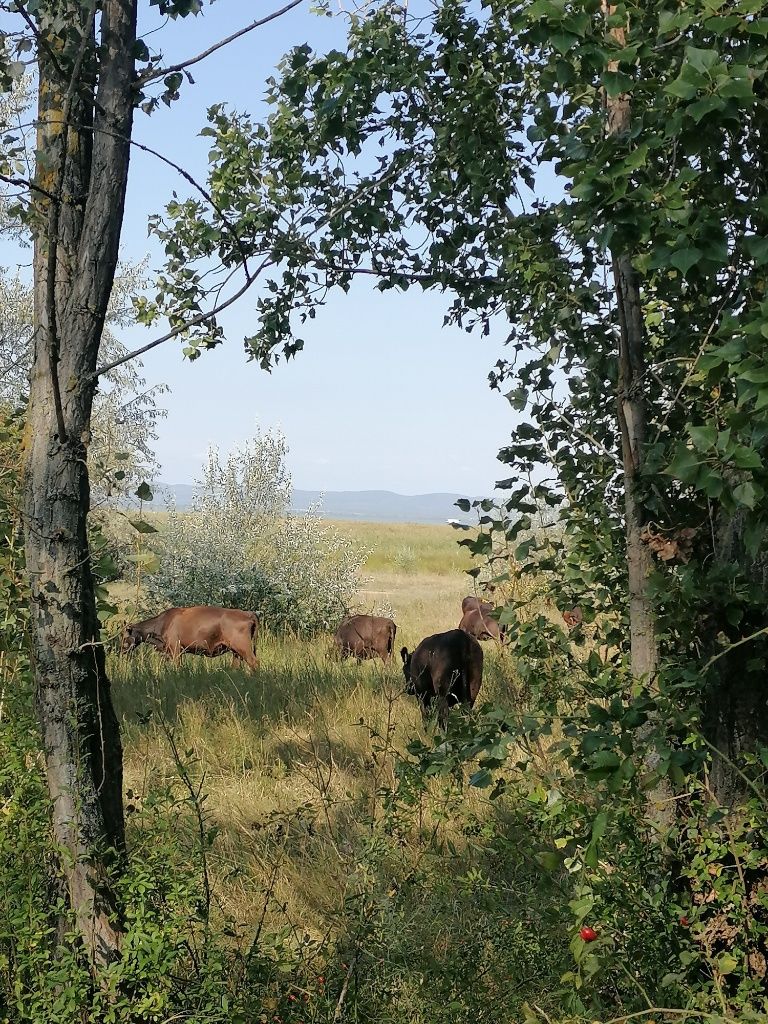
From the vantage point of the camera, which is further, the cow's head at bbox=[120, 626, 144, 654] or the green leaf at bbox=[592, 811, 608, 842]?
the cow's head at bbox=[120, 626, 144, 654]

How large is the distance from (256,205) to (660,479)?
266cm

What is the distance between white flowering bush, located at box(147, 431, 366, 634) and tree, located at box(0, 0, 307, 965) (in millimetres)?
12150

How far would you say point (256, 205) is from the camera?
5160 millimetres

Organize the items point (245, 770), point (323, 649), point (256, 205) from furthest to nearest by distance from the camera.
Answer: point (323, 649), point (245, 770), point (256, 205)

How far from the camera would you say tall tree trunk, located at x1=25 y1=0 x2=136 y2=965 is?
3.70 metres

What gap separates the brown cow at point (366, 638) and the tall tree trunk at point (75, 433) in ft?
27.8

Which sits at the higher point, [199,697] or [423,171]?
[423,171]

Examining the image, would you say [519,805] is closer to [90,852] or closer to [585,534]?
[585,534]

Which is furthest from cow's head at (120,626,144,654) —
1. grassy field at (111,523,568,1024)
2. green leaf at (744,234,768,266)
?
green leaf at (744,234,768,266)

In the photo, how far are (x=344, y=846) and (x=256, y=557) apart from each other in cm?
1183

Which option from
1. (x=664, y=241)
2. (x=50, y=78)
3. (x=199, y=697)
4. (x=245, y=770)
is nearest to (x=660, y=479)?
(x=664, y=241)

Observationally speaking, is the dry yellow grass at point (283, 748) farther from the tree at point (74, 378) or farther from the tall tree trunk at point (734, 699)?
the tall tree trunk at point (734, 699)

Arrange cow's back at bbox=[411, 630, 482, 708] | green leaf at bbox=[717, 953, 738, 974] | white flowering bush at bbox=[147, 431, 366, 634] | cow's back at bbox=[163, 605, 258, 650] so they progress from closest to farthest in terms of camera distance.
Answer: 1. green leaf at bbox=[717, 953, 738, 974]
2. cow's back at bbox=[411, 630, 482, 708]
3. cow's back at bbox=[163, 605, 258, 650]
4. white flowering bush at bbox=[147, 431, 366, 634]

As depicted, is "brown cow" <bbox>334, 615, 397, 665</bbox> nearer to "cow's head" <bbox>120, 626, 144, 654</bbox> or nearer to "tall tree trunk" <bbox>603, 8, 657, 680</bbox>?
"cow's head" <bbox>120, 626, 144, 654</bbox>
